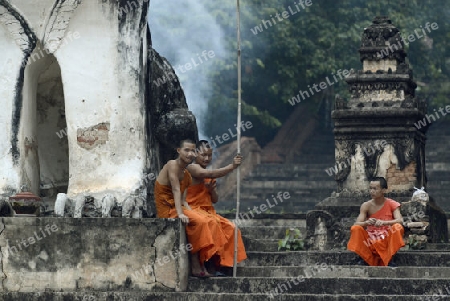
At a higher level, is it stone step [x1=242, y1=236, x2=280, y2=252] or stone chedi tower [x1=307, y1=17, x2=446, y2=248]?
stone chedi tower [x1=307, y1=17, x2=446, y2=248]

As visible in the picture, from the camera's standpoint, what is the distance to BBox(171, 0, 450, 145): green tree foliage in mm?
35938

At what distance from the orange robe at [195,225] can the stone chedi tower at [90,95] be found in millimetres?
181

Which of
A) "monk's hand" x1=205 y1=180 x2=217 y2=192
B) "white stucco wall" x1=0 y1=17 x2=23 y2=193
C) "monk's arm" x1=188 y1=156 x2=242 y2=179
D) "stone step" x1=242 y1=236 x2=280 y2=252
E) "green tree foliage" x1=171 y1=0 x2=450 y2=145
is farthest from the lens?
"green tree foliage" x1=171 y1=0 x2=450 y2=145

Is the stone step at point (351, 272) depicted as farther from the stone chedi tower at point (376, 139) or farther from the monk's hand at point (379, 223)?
the stone chedi tower at point (376, 139)

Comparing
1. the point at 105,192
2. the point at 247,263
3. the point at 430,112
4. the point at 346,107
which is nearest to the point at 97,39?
the point at 105,192

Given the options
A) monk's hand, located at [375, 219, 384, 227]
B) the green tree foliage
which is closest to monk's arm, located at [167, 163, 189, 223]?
monk's hand, located at [375, 219, 384, 227]

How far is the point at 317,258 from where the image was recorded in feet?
51.8

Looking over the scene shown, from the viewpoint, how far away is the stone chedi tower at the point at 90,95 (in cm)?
1373

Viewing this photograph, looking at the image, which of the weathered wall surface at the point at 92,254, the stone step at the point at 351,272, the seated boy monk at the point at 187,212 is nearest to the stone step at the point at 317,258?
the stone step at the point at 351,272

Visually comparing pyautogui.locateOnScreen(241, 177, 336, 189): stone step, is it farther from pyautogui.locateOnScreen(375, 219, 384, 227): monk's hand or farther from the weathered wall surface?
the weathered wall surface

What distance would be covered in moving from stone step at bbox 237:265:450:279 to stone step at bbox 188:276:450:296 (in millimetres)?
610

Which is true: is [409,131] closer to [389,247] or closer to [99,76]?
[389,247]

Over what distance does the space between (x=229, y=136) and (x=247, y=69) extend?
166 centimetres

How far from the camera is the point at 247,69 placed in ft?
122
